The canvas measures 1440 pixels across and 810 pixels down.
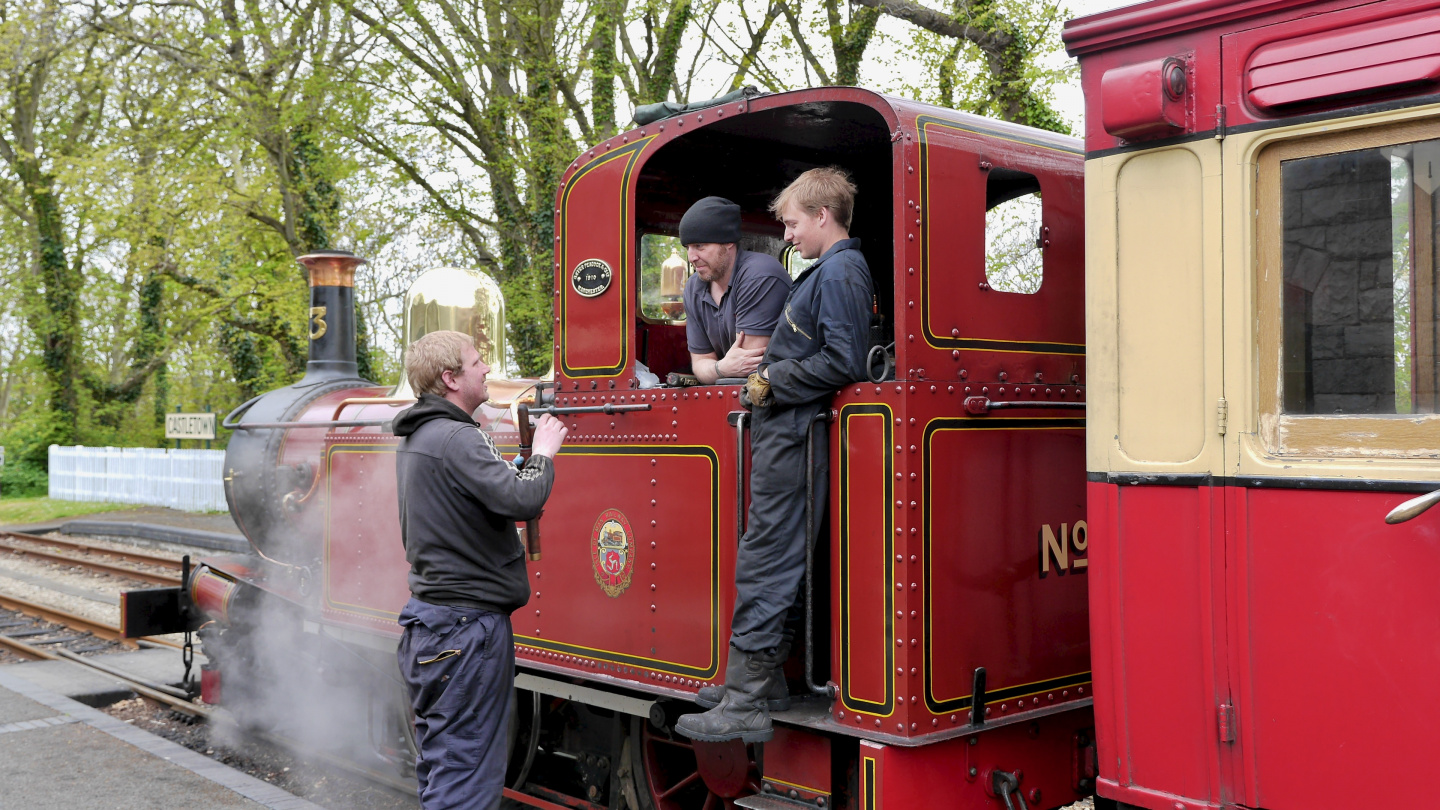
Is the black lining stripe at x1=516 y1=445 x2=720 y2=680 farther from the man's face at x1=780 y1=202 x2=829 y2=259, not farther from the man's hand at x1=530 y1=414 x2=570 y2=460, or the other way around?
the man's face at x1=780 y1=202 x2=829 y2=259

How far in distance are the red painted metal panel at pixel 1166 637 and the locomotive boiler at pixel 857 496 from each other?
22.3 inches

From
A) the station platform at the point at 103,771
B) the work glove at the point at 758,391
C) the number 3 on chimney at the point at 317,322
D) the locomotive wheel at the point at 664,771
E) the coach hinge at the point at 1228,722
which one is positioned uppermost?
the number 3 on chimney at the point at 317,322

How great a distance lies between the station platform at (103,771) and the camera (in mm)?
5289

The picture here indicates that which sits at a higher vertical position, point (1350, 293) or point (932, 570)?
point (1350, 293)

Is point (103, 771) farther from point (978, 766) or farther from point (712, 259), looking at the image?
point (978, 766)

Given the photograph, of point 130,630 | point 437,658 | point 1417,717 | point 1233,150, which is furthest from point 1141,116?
point 130,630

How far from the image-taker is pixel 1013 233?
4.00m

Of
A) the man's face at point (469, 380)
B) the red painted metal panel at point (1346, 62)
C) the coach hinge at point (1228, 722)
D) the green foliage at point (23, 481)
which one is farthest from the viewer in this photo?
the green foliage at point (23, 481)

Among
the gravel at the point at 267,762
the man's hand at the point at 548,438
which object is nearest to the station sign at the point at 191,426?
the gravel at the point at 267,762

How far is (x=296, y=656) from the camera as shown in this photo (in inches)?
261

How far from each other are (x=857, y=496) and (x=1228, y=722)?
3.63 feet

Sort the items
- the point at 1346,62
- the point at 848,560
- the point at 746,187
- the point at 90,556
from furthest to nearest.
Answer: the point at 90,556, the point at 746,187, the point at 848,560, the point at 1346,62

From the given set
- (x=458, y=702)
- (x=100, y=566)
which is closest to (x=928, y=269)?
(x=458, y=702)

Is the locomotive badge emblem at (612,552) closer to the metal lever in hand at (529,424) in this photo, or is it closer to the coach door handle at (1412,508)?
the metal lever in hand at (529,424)
